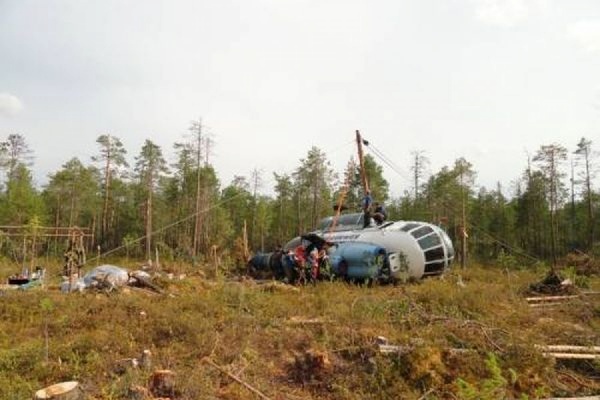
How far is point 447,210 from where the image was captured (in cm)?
4606

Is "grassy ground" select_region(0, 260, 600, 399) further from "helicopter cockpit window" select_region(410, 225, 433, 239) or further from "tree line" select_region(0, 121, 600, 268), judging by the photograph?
"tree line" select_region(0, 121, 600, 268)

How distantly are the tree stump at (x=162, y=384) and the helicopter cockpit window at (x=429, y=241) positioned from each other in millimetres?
10681

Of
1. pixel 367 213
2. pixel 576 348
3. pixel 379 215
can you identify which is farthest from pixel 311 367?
pixel 379 215

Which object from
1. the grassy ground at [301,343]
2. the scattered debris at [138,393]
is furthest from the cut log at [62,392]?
the scattered debris at [138,393]

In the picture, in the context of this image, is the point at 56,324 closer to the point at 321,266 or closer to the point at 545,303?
the point at 321,266

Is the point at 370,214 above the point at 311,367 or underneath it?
above

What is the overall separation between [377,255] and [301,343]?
7.21 meters

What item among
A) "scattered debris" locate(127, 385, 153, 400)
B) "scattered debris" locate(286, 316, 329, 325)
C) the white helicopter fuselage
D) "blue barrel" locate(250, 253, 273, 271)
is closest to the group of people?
the white helicopter fuselage

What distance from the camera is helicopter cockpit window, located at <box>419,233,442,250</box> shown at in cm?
1521

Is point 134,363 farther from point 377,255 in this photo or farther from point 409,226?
point 409,226

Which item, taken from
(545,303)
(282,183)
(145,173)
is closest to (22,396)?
(545,303)

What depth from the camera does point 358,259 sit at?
1502 cm

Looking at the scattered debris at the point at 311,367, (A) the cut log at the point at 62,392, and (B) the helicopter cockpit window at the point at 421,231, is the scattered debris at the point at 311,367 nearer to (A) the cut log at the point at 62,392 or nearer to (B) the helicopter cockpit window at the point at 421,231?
(A) the cut log at the point at 62,392

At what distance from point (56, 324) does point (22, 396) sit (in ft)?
11.0
